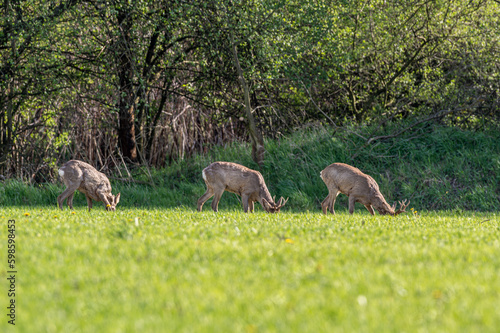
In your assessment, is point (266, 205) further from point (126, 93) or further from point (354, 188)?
point (126, 93)

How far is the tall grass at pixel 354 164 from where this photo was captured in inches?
620

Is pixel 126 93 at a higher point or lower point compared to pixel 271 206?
higher

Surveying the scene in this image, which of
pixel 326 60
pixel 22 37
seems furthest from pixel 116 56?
pixel 326 60

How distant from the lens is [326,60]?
18.3 meters

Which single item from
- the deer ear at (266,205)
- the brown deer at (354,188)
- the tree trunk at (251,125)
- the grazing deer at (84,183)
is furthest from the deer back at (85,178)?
the brown deer at (354,188)

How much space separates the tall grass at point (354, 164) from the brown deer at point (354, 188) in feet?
6.27

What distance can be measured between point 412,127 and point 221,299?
1529 centimetres

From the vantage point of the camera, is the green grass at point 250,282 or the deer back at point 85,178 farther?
the deer back at point 85,178

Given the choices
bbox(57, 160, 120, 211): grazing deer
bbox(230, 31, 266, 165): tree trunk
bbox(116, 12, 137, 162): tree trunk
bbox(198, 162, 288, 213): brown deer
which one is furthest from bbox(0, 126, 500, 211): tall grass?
bbox(57, 160, 120, 211): grazing deer

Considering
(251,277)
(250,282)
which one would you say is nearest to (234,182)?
(251,277)

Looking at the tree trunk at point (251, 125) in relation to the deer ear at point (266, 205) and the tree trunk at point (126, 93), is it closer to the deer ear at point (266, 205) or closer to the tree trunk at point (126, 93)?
the tree trunk at point (126, 93)

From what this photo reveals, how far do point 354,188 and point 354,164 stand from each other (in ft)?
14.0

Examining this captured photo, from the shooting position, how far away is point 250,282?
15.4 feet

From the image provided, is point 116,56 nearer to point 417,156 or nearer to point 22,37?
point 22,37
